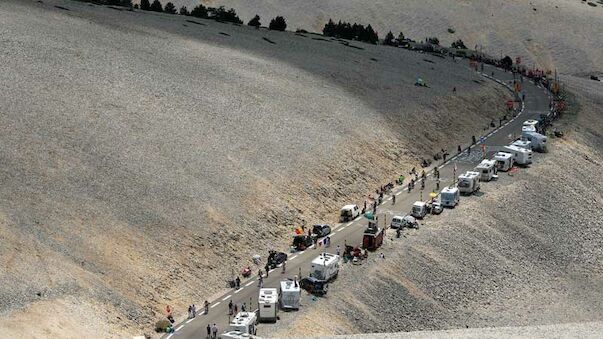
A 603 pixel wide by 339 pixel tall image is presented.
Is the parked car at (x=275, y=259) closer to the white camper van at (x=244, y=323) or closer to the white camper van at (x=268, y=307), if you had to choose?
the white camper van at (x=268, y=307)

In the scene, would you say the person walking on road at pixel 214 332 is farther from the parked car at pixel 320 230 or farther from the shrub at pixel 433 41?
the shrub at pixel 433 41

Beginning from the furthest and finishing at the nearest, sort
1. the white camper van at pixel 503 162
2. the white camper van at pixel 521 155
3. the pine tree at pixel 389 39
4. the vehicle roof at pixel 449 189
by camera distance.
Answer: the pine tree at pixel 389 39 → the white camper van at pixel 521 155 → the white camper van at pixel 503 162 → the vehicle roof at pixel 449 189

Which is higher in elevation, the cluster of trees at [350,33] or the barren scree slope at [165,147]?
the cluster of trees at [350,33]

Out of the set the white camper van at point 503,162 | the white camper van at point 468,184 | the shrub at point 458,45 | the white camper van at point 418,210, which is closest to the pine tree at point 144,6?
the shrub at point 458,45

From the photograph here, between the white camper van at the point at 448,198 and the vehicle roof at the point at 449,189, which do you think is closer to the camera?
the white camper van at the point at 448,198

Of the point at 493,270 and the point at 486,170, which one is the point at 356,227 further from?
the point at 486,170

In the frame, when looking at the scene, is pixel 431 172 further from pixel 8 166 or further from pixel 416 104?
pixel 8 166

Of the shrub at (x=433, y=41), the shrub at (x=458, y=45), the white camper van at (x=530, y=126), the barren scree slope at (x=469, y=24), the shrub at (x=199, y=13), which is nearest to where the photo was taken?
the white camper van at (x=530, y=126)

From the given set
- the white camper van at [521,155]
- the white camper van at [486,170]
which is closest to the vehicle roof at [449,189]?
the white camper van at [486,170]

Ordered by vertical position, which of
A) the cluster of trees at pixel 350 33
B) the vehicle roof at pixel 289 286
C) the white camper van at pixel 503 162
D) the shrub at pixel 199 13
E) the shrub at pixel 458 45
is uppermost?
the shrub at pixel 199 13

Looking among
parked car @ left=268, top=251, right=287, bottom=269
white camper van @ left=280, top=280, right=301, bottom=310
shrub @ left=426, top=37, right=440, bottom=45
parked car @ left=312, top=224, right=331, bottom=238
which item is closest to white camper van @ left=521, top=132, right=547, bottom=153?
parked car @ left=312, top=224, right=331, bottom=238
